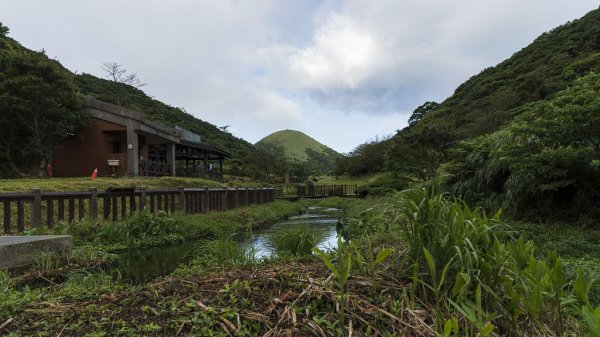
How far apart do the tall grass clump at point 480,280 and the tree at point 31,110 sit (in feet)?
73.1

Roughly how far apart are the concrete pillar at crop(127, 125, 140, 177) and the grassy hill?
226ft

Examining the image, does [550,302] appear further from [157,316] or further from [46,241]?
[46,241]

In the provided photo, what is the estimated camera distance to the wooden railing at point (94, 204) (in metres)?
8.44

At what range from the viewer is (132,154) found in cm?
2098

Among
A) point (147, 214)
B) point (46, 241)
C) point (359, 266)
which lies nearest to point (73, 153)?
point (147, 214)

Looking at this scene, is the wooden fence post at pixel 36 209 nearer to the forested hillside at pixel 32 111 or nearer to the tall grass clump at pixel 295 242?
the tall grass clump at pixel 295 242

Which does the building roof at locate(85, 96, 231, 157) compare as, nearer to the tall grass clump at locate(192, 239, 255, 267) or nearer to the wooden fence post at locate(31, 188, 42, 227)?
the wooden fence post at locate(31, 188, 42, 227)

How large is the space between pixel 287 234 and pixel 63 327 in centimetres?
426

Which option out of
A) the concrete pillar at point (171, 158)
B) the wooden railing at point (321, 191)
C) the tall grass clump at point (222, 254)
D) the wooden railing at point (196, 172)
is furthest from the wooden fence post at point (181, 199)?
the wooden railing at point (321, 191)

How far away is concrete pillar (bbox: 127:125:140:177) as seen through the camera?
2091 centimetres

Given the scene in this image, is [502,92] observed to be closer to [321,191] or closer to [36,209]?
[321,191]

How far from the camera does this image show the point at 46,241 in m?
5.43

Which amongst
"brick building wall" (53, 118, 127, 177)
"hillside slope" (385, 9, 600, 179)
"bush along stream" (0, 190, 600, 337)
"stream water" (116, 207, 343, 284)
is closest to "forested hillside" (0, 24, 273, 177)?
"brick building wall" (53, 118, 127, 177)

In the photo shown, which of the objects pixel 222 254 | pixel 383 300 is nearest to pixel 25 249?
pixel 222 254
